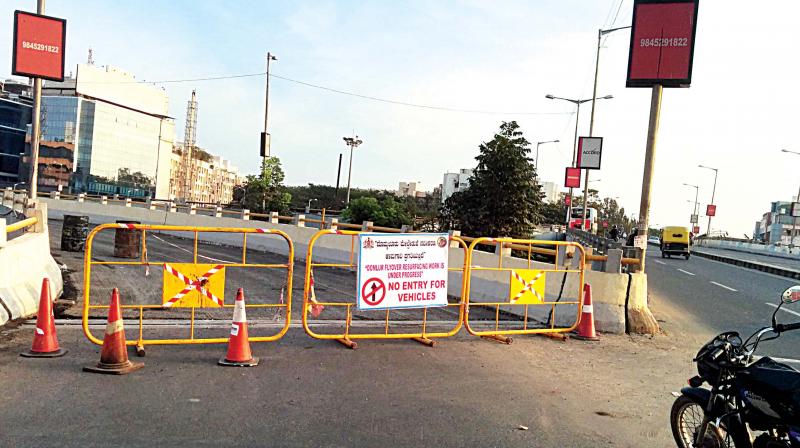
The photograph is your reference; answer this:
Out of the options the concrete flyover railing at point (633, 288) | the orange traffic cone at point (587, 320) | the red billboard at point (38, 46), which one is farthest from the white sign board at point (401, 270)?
the red billboard at point (38, 46)

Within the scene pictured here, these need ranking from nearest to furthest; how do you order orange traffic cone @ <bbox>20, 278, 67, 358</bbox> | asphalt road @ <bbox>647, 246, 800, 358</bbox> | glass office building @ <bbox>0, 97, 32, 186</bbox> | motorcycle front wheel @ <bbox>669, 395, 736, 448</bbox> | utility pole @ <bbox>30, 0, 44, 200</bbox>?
motorcycle front wheel @ <bbox>669, 395, 736, 448</bbox>
orange traffic cone @ <bbox>20, 278, 67, 358</bbox>
asphalt road @ <bbox>647, 246, 800, 358</bbox>
utility pole @ <bbox>30, 0, 44, 200</bbox>
glass office building @ <bbox>0, 97, 32, 186</bbox>

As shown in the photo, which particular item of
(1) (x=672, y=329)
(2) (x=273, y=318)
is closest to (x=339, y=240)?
(2) (x=273, y=318)

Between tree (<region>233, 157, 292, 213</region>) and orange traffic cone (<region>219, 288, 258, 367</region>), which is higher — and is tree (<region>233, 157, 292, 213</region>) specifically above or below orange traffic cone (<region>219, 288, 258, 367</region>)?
above

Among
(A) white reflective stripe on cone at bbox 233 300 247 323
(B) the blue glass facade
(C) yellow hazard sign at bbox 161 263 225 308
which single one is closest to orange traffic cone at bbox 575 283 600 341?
(A) white reflective stripe on cone at bbox 233 300 247 323

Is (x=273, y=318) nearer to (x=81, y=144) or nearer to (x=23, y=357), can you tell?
(x=23, y=357)

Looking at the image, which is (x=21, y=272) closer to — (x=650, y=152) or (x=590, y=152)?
(x=650, y=152)

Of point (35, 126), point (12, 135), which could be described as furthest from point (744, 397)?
point (12, 135)

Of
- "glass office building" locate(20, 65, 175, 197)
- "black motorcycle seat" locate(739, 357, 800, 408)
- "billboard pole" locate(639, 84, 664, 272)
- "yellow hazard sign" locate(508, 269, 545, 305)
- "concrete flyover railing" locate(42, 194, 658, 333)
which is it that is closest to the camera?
"black motorcycle seat" locate(739, 357, 800, 408)

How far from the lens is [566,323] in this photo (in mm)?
10453

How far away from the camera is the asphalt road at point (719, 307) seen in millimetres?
10898

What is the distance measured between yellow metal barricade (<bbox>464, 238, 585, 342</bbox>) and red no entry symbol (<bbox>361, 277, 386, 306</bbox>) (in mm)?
1323

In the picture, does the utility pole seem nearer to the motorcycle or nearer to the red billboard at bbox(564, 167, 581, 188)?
the motorcycle

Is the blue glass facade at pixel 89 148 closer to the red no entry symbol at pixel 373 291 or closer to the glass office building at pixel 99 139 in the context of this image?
the glass office building at pixel 99 139

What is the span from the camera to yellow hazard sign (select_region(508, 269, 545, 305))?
941 centimetres
